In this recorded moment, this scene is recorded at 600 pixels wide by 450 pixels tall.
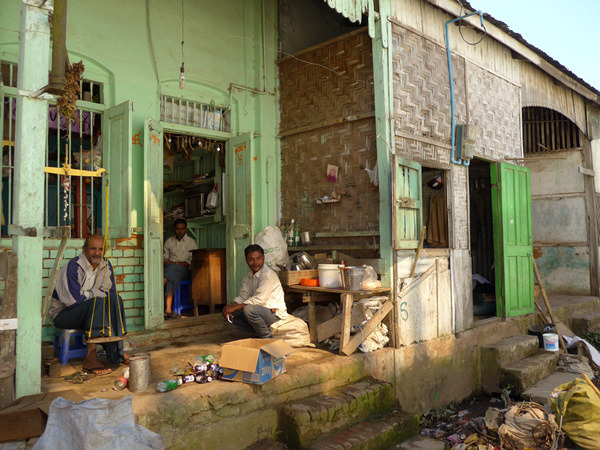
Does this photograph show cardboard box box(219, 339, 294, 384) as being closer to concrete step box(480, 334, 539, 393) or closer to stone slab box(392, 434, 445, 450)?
stone slab box(392, 434, 445, 450)

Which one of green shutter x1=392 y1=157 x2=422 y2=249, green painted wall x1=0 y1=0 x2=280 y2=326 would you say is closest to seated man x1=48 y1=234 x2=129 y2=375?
green painted wall x1=0 y1=0 x2=280 y2=326

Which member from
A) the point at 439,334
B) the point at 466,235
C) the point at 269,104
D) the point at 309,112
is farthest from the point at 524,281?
the point at 269,104

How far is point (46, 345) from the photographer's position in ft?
16.7

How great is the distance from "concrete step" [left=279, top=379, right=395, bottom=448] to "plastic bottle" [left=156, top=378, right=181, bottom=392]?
102 centimetres

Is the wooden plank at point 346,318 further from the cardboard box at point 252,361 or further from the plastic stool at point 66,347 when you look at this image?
the plastic stool at point 66,347

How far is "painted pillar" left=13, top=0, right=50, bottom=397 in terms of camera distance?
10.8 ft

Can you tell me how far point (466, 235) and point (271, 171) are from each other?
319 cm

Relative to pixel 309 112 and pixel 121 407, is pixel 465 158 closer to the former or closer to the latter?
pixel 309 112

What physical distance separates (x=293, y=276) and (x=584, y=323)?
21.6ft

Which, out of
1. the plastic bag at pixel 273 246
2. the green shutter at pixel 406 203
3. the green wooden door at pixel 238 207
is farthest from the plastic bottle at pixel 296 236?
the green shutter at pixel 406 203

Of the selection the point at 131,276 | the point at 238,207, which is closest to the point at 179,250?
the point at 238,207

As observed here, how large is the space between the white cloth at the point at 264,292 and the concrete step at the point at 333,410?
128 cm

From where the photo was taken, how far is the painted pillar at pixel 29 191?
10.8 feet

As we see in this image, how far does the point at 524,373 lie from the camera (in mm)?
6285
